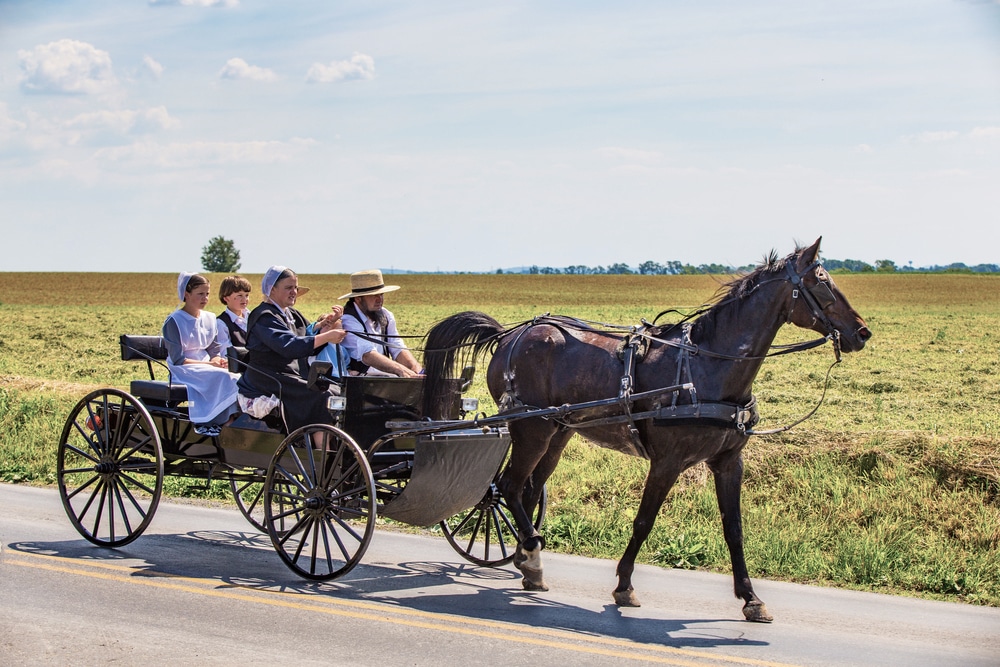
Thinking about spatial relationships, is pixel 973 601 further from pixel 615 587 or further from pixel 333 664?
pixel 333 664

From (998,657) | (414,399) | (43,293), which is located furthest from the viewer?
(43,293)

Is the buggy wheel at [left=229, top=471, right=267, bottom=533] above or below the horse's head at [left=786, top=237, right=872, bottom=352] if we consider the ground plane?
below

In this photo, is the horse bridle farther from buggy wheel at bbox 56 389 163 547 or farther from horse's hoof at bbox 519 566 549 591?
buggy wheel at bbox 56 389 163 547

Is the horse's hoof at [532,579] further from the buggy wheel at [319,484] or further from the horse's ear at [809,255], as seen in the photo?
the horse's ear at [809,255]

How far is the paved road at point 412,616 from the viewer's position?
6.08 metres

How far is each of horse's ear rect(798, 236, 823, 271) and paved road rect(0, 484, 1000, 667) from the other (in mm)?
2394

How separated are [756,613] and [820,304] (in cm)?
213

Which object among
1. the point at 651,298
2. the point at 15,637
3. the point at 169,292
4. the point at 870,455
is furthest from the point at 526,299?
the point at 15,637

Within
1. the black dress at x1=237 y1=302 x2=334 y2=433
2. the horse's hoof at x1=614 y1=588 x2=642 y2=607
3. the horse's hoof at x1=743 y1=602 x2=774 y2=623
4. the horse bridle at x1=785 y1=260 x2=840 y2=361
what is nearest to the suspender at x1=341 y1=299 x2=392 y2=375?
the black dress at x1=237 y1=302 x2=334 y2=433

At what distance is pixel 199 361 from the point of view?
9547 mm

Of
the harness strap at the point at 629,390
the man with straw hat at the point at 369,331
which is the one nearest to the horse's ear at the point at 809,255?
the harness strap at the point at 629,390

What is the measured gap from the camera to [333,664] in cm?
582

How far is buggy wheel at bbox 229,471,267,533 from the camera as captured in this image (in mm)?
9102

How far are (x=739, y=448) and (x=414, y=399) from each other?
2.52 meters
